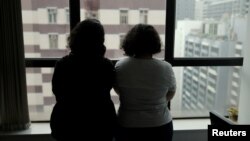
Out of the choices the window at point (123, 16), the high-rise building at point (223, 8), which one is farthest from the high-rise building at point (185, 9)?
the window at point (123, 16)

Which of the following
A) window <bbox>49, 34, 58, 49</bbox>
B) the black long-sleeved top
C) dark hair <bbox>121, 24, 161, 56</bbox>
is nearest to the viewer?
the black long-sleeved top

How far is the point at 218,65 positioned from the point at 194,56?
269 mm

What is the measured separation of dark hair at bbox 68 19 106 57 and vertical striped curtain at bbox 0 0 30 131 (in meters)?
0.96

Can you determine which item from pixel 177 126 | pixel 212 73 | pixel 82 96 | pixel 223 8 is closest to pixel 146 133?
pixel 82 96

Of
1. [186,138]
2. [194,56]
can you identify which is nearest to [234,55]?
[194,56]

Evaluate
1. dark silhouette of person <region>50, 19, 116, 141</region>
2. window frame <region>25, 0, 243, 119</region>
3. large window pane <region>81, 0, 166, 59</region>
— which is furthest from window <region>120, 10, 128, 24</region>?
dark silhouette of person <region>50, 19, 116, 141</region>

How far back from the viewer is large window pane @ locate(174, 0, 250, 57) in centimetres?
253

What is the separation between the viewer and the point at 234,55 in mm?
2656

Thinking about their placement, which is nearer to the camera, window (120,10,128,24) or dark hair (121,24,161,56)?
dark hair (121,24,161,56)

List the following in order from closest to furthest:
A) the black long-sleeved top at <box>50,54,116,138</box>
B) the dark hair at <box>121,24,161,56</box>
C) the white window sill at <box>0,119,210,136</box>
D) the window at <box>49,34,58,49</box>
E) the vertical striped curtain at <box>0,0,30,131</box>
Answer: the black long-sleeved top at <box>50,54,116,138</box>, the dark hair at <box>121,24,161,56</box>, the vertical striped curtain at <box>0,0,30,131</box>, the white window sill at <box>0,119,210,136</box>, the window at <box>49,34,58,49</box>

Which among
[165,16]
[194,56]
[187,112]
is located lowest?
[187,112]

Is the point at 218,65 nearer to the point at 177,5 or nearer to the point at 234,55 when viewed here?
the point at 234,55

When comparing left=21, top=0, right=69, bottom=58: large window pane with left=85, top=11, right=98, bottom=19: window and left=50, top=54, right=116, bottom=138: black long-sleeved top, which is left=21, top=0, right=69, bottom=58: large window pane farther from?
left=50, top=54, right=116, bottom=138: black long-sleeved top

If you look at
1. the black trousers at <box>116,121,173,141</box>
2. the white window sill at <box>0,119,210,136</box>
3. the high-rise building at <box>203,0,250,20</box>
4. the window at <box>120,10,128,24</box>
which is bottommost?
the white window sill at <box>0,119,210,136</box>
